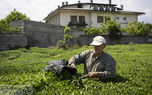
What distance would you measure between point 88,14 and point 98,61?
27.4 m

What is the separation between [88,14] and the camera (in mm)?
31812

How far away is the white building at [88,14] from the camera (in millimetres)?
30297

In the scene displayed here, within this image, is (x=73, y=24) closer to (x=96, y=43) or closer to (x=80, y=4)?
(x=80, y=4)

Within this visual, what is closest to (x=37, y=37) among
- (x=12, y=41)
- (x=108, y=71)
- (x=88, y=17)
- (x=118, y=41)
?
(x=12, y=41)

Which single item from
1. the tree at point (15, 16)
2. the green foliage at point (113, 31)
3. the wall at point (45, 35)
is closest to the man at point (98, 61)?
the wall at point (45, 35)

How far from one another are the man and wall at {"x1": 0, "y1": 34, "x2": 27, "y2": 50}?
511 inches

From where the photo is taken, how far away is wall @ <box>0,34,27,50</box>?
54.4ft

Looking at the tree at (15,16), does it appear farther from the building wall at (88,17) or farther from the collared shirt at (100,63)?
the collared shirt at (100,63)

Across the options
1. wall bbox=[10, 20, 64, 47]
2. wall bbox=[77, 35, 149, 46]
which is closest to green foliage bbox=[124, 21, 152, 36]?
wall bbox=[77, 35, 149, 46]

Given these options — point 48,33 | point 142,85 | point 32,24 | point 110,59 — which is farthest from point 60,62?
point 48,33

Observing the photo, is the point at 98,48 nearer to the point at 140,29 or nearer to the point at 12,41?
the point at 12,41

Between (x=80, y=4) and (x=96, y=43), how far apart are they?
30806mm

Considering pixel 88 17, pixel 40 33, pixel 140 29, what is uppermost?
pixel 88 17

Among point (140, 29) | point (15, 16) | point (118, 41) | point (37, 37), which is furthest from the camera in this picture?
point (15, 16)
